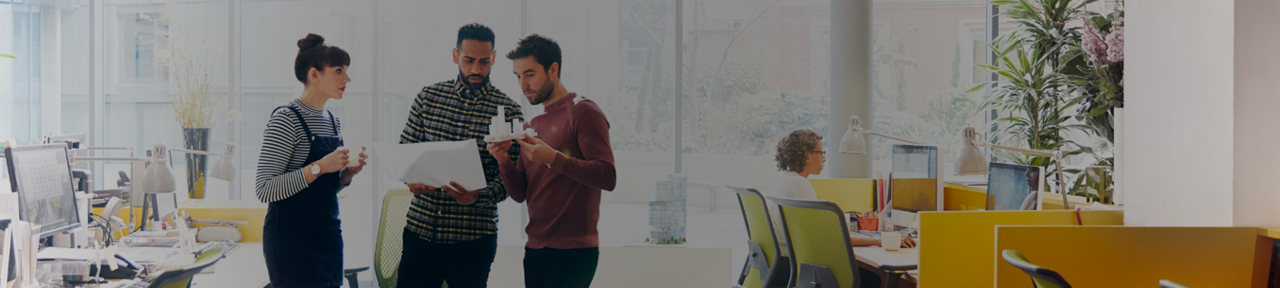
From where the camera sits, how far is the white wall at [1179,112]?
83.4 inches

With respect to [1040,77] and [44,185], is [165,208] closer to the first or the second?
[44,185]

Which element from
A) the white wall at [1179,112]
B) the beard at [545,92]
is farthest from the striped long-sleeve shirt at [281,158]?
the white wall at [1179,112]

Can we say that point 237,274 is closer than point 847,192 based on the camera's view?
Yes

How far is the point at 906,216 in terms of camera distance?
3473 mm

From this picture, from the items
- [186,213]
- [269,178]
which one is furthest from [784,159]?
[186,213]

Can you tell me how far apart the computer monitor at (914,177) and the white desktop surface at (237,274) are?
2.85 meters

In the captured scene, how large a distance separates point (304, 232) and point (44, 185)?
792 millimetres

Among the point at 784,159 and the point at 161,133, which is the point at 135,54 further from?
the point at 784,159

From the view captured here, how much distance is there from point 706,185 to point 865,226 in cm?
126

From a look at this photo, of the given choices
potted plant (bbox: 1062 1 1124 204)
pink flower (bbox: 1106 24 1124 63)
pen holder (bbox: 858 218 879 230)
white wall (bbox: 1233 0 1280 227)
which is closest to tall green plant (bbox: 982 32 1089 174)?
potted plant (bbox: 1062 1 1124 204)

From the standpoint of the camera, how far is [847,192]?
12.8 ft

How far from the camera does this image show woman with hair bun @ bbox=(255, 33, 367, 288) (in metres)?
2.47

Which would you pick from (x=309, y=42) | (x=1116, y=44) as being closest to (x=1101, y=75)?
(x=1116, y=44)

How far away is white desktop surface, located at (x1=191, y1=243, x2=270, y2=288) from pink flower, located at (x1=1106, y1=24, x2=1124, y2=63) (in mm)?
3871
